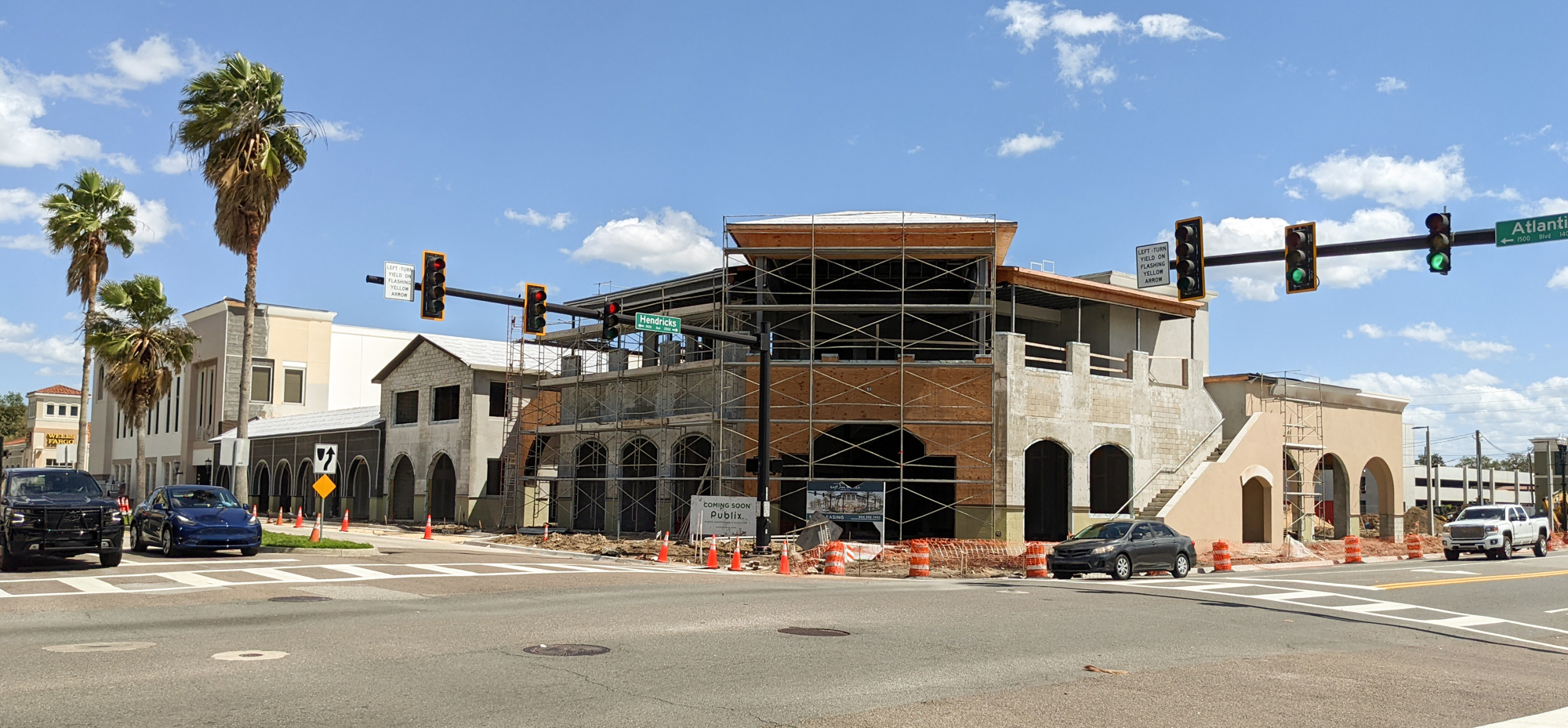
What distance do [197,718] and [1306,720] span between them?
8106 millimetres

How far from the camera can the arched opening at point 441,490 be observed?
47.4 m

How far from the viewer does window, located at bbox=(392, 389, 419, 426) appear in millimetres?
49156

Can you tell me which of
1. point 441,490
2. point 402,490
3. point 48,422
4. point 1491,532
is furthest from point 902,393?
point 48,422

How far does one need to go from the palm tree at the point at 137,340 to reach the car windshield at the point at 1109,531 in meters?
34.1

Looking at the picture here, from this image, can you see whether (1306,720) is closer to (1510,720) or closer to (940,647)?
(1510,720)

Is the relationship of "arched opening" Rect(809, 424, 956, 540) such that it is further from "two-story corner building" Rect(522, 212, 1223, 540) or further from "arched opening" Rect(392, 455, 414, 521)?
"arched opening" Rect(392, 455, 414, 521)

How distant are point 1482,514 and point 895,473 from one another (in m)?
18.0

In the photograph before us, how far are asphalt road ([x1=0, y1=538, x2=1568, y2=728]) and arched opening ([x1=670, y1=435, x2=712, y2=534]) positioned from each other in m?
15.1

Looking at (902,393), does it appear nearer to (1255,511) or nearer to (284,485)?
(1255,511)

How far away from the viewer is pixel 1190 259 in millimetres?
17922

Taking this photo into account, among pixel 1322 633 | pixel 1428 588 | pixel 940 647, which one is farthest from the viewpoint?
pixel 1428 588

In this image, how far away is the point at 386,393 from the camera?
51.4m

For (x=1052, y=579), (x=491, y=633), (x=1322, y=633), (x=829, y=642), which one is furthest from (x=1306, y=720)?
(x=1052, y=579)

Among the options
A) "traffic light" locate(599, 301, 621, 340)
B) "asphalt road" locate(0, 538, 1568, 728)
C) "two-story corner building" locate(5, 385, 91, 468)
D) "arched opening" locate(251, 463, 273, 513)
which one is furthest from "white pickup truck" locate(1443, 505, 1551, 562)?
"two-story corner building" locate(5, 385, 91, 468)
